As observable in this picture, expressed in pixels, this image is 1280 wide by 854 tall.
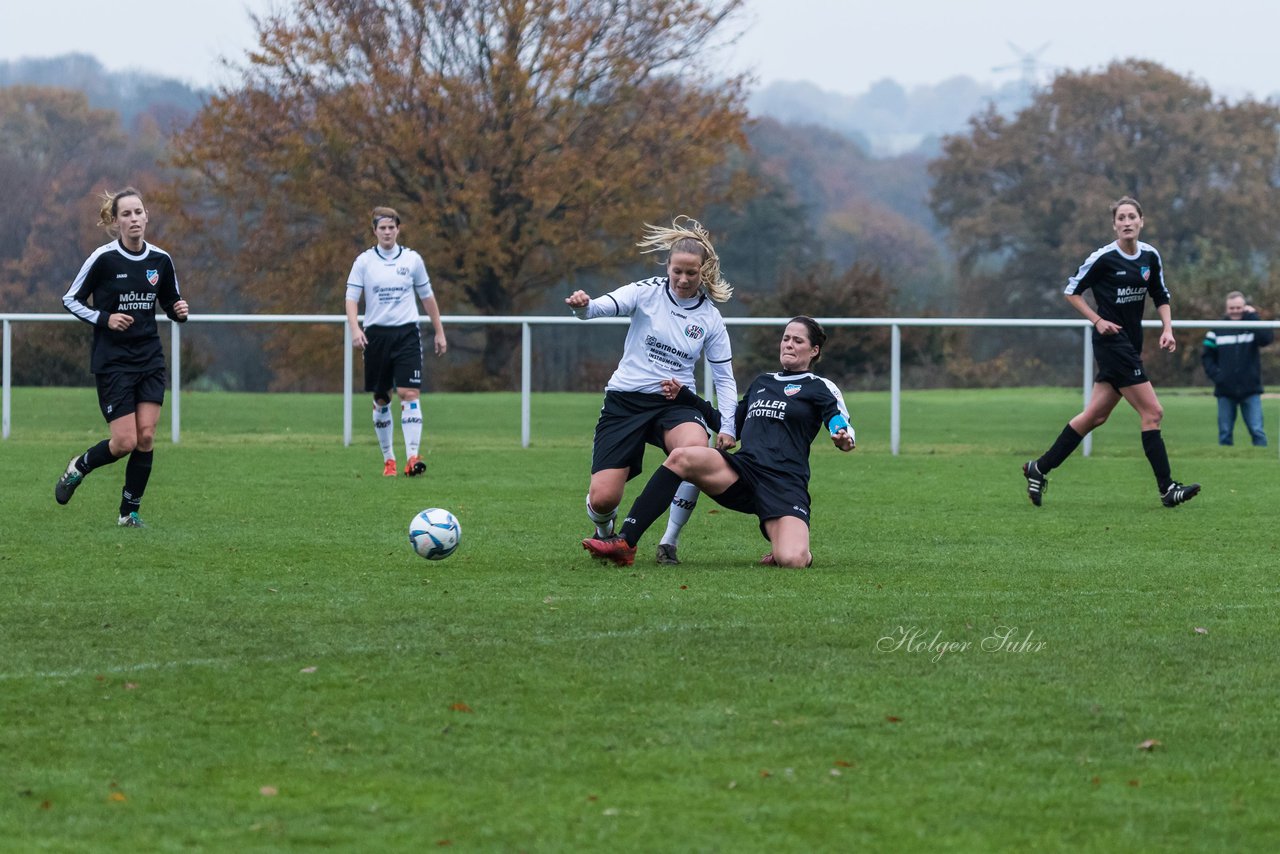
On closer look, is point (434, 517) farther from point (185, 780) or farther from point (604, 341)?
point (604, 341)

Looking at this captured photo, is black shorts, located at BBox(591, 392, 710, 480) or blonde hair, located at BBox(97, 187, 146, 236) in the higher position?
blonde hair, located at BBox(97, 187, 146, 236)

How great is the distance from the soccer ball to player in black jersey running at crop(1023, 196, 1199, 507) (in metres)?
4.91

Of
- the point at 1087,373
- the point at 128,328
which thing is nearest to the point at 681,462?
the point at 128,328

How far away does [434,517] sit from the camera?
835 centimetres

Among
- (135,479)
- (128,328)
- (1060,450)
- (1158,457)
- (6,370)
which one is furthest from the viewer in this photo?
(6,370)

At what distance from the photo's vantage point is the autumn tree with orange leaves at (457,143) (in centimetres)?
3881

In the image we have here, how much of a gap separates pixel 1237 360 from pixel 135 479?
1304 centimetres

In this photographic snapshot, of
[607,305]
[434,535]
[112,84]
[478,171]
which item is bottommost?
[434,535]

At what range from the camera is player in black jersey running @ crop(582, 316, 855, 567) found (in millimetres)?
8383

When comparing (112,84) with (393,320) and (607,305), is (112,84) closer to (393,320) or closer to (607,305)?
(393,320)

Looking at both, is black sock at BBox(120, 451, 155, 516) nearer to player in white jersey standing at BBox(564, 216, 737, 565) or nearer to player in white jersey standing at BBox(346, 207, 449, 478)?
player in white jersey standing at BBox(564, 216, 737, 565)

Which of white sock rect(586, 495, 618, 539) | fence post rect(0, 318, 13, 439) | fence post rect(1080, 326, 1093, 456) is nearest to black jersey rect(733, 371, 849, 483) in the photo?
white sock rect(586, 495, 618, 539)

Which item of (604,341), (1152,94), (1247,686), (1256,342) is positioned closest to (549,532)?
(1247,686)

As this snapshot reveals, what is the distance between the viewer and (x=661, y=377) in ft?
29.0
